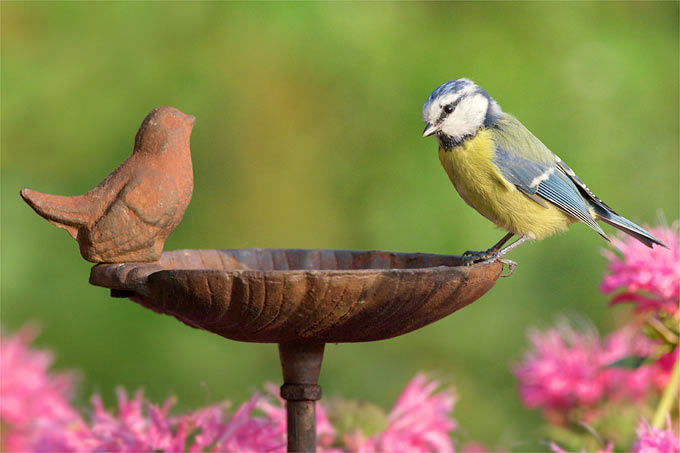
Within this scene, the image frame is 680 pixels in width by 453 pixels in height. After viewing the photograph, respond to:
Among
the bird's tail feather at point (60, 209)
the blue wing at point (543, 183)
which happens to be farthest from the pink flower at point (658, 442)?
the bird's tail feather at point (60, 209)

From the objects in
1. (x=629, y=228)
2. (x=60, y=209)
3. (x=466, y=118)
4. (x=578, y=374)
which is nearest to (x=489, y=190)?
(x=466, y=118)

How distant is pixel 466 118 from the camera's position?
1.87m

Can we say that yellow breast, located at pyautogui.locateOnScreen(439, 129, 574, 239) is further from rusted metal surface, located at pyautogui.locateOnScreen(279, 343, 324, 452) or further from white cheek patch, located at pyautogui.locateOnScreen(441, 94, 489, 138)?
rusted metal surface, located at pyautogui.locateOnScreen(279, 343, 324, 452)

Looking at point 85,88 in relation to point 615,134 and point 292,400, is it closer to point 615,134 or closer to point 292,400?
point 615,134

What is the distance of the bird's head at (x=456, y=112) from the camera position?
1.79 meters

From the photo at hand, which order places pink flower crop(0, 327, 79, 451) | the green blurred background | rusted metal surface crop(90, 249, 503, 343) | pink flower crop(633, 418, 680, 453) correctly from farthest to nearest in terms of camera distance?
the green blurred background, pink flower crop(0, 327, 79, 451), pink flower crop(633, 418, 680, 453), rusted metal surface crop(90, 249, 503, 343)

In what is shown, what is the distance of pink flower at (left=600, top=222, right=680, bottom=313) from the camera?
1.62 metres

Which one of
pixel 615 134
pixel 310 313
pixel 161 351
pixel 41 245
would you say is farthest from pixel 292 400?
pixel 615 134

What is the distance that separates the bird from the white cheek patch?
1.88 feet

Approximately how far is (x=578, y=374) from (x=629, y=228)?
0.42 metres

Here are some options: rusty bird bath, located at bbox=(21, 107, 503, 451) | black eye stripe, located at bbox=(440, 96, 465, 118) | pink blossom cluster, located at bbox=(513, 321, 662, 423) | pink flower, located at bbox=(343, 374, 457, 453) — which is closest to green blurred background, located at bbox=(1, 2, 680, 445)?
pink blossom cluster, located at bbox=(513, 321, 662, 423)

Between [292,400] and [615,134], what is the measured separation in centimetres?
256

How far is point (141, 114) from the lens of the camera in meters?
3.56

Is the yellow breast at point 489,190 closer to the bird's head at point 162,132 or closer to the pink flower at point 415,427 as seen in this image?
the pink flower at point 415,427
